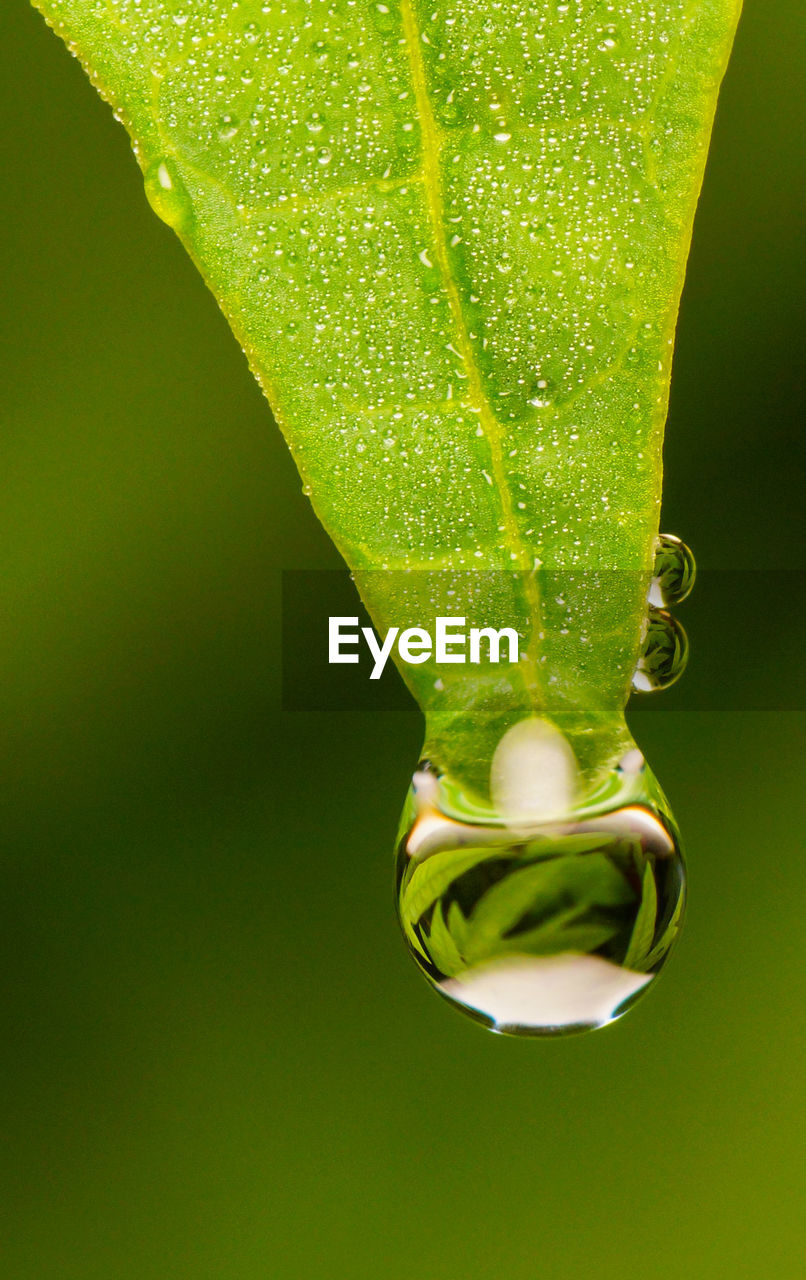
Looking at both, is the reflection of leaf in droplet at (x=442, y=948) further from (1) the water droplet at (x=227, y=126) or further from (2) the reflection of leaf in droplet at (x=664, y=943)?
(1) the water droplet at (x=227, y=126)

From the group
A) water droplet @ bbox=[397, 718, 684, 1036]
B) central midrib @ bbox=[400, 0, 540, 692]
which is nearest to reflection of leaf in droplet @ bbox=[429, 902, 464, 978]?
water droplet @ bbox=[397, 718, 684, 1036]

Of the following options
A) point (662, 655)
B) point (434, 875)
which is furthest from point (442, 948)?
point (662, 655)

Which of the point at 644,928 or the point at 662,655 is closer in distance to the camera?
the point at 644,928

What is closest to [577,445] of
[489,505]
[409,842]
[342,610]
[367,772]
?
[489,505]

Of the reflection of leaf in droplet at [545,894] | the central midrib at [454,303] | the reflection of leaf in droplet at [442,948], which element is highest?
the central midrib at [454,303]

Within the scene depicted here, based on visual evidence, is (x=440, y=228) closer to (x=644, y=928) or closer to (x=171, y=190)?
(x=171, y=190)

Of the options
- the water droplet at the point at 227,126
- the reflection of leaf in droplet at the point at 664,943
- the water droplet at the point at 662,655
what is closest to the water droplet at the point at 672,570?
the water droplet at the point at 662,655

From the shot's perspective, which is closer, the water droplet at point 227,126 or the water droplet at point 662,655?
the water droplet at point 227,126
